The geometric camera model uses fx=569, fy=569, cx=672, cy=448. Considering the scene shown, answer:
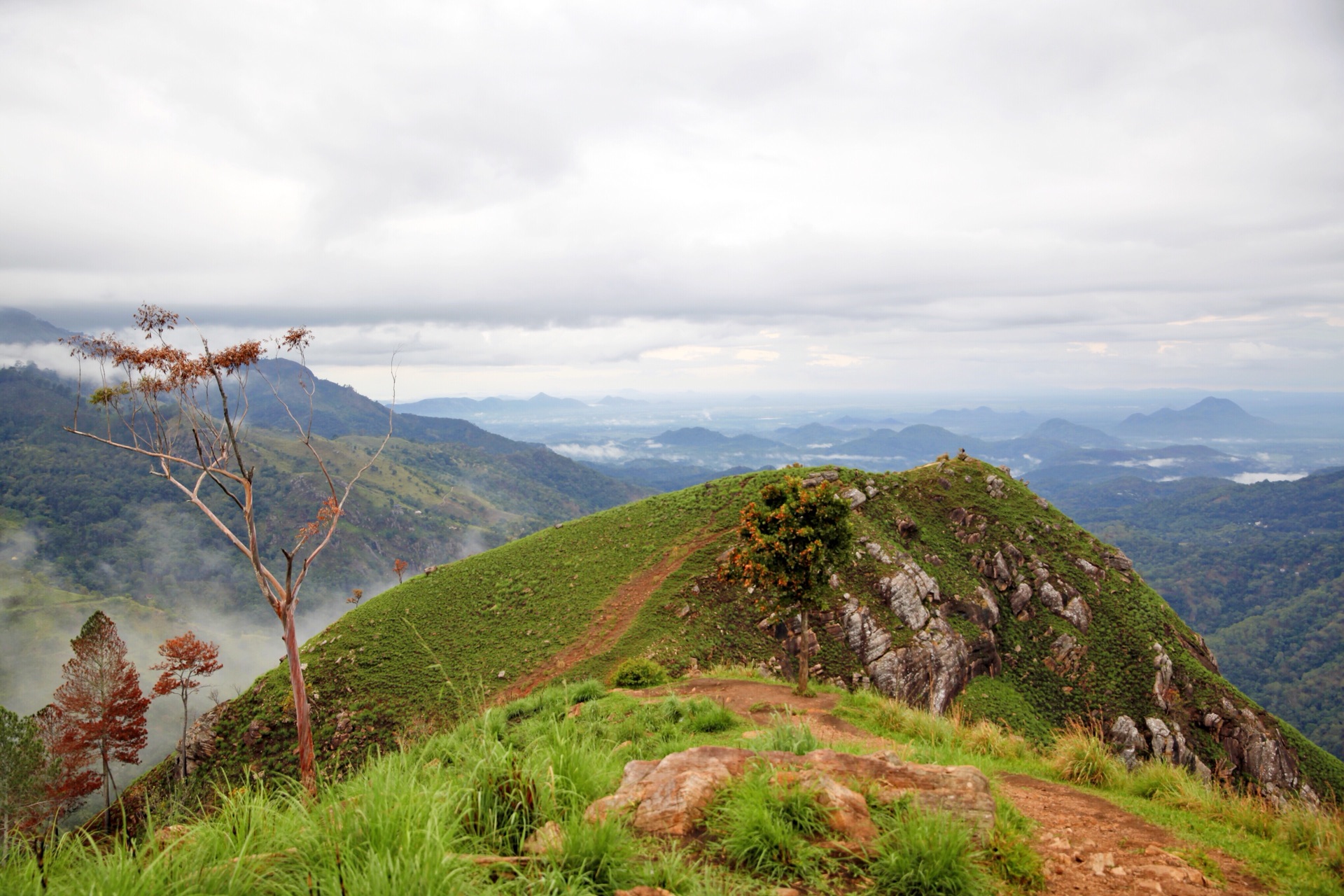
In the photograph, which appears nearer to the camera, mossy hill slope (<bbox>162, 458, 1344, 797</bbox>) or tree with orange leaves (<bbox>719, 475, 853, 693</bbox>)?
tree with orange leaves (<bbox>719, 475, 853, 693</bbox>)

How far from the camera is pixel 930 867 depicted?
4.57 metres

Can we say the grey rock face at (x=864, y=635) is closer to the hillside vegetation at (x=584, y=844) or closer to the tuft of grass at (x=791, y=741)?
the hillside vegetation at (x=584, y=844)

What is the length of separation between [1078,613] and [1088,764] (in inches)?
1335

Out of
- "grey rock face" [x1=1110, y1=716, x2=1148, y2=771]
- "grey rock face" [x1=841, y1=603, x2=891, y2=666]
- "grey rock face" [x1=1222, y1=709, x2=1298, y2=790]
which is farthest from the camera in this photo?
"grey rock face" [x1=841, y1=603, x2=891, y2=666]

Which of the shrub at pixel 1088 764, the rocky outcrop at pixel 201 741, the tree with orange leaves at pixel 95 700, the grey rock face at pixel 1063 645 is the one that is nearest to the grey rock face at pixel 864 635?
the grey rock face at pixel 1063 645

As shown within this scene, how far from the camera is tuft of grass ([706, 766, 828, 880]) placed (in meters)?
4.82

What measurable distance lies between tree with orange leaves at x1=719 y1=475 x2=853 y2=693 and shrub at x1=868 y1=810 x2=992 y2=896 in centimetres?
1228

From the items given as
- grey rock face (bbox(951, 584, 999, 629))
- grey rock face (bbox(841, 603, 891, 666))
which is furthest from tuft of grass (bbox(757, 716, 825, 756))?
grey rock face (bbox(951, 584, 999, 629))

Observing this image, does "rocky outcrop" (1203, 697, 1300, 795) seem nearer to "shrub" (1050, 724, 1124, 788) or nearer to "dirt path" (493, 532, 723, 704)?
"dirt path" (493, 532, 723, 704)

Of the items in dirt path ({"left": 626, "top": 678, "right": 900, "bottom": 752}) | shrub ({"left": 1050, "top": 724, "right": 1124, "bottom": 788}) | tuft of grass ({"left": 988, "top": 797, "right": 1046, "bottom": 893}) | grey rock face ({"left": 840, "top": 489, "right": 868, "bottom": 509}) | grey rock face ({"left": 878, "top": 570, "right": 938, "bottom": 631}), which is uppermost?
tuft of grass ({"left": 988, "top": 797, "right": 1046, "bottom": 893})

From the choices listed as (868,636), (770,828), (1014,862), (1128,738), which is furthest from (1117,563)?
(770,828)

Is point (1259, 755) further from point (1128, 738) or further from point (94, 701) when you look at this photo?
point (94, 701)

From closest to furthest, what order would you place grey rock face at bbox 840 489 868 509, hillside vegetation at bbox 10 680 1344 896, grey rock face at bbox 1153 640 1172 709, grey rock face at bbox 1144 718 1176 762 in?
hillside vegetation at bbox 10 680 1344 896, grey rock face at bbox 1144 718 1176 762, grey rock face at bbox 1153 640 1172 709, grey rock face at bbox 840 489 868 509

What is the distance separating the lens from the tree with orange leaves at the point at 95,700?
33531mm
